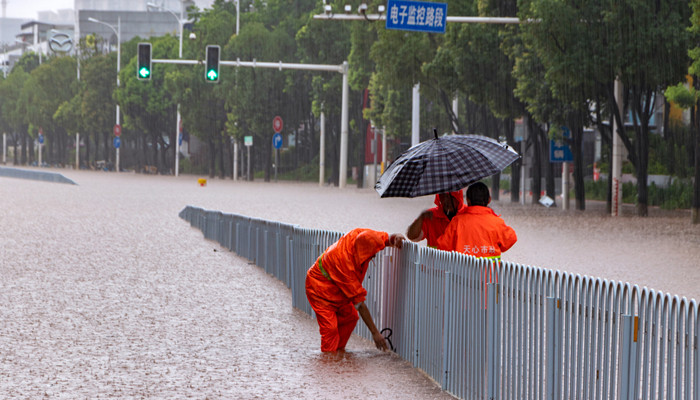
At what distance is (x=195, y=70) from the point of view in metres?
75.2

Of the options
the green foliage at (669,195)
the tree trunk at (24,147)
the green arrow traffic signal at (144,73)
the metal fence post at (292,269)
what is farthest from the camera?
the tree trunk at (24,147)

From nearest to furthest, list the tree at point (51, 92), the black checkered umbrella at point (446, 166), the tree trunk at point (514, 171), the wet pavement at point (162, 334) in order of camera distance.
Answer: the wet pavement at point (162, 334) → the black checkered umbrella at point (446, 166) → the tree trunk at point (514, 171) → the tree at point (51, 92)

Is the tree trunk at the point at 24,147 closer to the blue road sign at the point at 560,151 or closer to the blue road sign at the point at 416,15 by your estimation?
the blue road sign at the point at 560,151

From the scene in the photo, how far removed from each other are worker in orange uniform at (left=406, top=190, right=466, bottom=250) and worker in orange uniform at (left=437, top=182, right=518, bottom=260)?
0.78 ft

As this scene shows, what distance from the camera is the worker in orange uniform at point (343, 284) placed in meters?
8.73

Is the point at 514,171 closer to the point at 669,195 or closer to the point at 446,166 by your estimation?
the point at 669,195

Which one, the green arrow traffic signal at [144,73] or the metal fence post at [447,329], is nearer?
Answer: the metal fence post at [447,329]

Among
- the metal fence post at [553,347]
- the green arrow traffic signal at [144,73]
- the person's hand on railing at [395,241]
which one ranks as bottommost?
the metal fence post at [553,347]

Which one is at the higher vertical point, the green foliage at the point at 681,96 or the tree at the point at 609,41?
the tree at the point at 609,41

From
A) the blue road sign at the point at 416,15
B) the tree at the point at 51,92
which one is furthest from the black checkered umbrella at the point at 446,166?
the tree at the point at 51,92

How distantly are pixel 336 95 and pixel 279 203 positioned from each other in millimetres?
23682

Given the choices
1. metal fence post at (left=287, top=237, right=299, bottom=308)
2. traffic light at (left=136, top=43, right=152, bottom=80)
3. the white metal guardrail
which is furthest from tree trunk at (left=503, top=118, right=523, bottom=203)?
the white metal guardrail

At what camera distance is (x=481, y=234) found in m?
7.96

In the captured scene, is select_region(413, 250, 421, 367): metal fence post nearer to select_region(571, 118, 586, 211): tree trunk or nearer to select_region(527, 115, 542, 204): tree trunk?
select_region(571, 118, 586, 211): tree trunk
